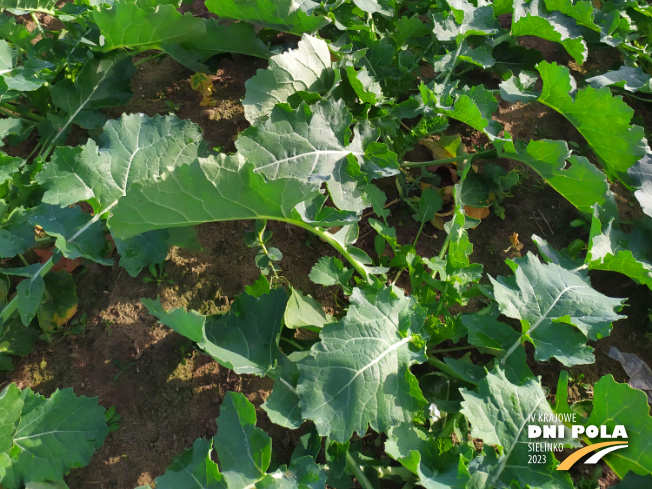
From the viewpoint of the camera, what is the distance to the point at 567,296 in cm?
224

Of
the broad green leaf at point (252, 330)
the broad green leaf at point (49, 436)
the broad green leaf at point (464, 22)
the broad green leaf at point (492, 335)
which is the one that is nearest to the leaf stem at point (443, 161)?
the broad green leaf at point (464, 22)

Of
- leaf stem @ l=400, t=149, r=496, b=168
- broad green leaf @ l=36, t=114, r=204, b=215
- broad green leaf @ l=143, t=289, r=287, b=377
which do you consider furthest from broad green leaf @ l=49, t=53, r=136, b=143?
leaf stem @ l=400, t=149, r=496, b=168

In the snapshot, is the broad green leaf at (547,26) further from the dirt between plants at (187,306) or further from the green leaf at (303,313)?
the green leaf at (303,313)

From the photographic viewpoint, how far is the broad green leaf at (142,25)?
8.18 feet

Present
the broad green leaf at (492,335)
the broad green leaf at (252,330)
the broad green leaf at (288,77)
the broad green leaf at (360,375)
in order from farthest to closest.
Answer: the broad green leaf at (288,77), the broad green leaf at (492,335), the broad green leaf at (252,330), the broad green leaf at (360,375)

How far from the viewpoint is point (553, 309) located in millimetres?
2207

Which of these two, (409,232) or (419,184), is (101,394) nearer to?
(409,232)

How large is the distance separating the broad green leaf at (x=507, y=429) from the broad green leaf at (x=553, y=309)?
0.21 meters

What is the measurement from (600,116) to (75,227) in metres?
2.70

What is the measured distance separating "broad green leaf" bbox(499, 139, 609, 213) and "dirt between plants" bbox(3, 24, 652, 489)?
1.30 ft

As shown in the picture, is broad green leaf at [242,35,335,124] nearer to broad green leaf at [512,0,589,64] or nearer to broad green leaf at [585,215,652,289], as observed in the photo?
broad green leaf at [512,0,589,64]

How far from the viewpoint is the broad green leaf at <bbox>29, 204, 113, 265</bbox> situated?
2172 mm

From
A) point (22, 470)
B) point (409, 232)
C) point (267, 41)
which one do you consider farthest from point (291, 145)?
point (22, 470)

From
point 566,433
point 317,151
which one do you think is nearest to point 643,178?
point 566,433
